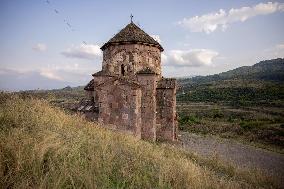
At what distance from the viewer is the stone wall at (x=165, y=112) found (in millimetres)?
17547

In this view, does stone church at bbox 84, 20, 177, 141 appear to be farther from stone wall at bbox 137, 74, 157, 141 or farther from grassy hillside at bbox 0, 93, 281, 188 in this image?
grassy hillside at bbox 0, 93, 281, 188

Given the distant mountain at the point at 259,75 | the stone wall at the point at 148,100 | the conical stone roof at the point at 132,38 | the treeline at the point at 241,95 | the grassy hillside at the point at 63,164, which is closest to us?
the grassy hillside at the point at 63,164

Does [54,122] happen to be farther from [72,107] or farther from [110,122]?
[72,107]

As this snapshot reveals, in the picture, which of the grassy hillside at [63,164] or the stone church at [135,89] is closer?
the grassy hillside at [63,164]

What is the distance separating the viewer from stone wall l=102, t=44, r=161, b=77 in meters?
17.3

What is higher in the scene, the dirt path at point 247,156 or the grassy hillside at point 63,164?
the grassy hillside at point 63,164

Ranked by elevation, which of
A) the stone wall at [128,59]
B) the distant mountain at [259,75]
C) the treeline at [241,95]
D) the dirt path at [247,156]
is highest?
the distant mountain at [259,75]

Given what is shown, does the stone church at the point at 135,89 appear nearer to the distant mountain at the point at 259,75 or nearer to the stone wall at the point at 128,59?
the stone wall at the point at 128,59

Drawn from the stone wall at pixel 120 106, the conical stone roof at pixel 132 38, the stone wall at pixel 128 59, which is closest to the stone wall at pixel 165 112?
the stone wall at pixel 128 59

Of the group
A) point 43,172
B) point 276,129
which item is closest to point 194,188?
point 43,172

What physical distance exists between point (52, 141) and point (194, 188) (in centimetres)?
300

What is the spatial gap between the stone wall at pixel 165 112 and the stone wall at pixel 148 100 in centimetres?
86

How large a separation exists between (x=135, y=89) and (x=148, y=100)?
1896 millimetres

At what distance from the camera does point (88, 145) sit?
569 centimetres
